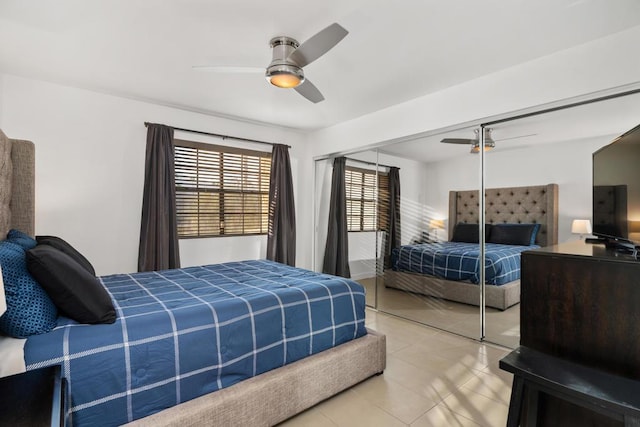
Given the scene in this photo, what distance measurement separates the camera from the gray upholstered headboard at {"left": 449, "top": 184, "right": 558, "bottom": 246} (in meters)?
2.72

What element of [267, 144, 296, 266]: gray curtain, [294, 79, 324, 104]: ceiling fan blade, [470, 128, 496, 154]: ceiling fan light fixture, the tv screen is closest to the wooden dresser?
the tv screen

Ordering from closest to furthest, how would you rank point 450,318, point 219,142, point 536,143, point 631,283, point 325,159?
point 631,283 < point 536,143 < point 450,318 < point 219,142 < point 325,159

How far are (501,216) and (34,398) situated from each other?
11.1ft

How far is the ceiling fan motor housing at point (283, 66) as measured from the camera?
90.6 inches

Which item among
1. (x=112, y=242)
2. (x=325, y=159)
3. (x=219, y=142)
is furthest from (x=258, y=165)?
(x=112, y=242)

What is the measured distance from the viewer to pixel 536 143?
110 inches

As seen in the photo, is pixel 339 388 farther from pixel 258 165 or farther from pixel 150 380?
pixel 258 165

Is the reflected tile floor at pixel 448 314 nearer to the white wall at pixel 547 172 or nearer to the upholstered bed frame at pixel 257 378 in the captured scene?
the white wall at pixel 547 172

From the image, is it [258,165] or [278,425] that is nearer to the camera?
[278,425]

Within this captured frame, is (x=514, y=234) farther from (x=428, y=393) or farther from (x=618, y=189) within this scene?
(x=428, y=393)

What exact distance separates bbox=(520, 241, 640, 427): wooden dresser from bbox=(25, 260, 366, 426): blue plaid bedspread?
46.5 inches

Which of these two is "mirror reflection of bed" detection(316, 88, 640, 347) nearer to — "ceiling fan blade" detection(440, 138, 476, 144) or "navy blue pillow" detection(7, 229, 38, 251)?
"ceiling fan blade" detection(440, 138, 476, 144)

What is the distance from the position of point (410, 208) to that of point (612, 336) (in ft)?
8.11

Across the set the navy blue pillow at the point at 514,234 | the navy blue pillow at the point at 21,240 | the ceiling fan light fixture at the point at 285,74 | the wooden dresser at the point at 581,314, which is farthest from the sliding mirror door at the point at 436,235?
the navy blue pillow at the point at 21,240
